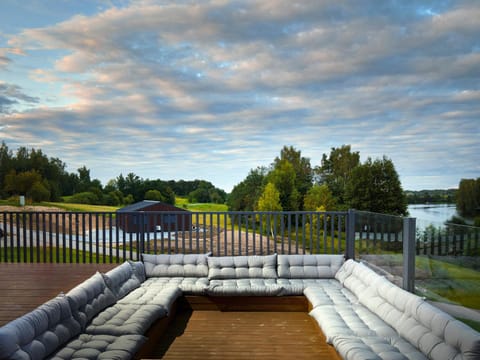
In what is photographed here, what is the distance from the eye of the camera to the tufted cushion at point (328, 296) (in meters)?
3.94

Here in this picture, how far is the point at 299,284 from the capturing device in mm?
4648

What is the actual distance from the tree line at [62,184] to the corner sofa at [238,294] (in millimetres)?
16573

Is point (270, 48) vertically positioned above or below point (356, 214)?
above

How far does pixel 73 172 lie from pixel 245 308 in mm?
20136

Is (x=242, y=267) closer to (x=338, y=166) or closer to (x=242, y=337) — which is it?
(x=242, y=337)

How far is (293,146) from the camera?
2811cm

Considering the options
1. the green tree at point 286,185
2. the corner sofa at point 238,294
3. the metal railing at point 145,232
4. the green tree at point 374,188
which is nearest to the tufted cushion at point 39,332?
the corner sofa at point 238,294

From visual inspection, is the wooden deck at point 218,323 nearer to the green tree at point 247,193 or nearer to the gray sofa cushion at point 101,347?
the gray sofa cushion at point 101,347

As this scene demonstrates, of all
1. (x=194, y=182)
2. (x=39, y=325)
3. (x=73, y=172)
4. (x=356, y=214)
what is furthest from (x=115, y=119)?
(x=39, y=325)

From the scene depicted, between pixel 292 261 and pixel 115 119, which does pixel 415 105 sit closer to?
pixel 115 119

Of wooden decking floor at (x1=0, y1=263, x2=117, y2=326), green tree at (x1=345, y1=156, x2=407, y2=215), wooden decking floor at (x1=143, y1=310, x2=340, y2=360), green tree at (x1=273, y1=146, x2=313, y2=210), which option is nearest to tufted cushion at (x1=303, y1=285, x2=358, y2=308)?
wooden decking floor at (x1=143, y1=310, x2=340, y2=360)

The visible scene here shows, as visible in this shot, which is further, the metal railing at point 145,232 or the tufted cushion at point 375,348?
the metal railing at point 145,232

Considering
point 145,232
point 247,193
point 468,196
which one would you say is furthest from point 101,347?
point 247,193

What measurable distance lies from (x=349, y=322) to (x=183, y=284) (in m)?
2.15
